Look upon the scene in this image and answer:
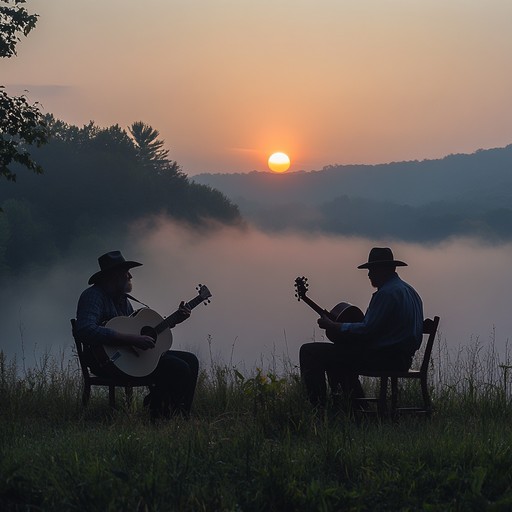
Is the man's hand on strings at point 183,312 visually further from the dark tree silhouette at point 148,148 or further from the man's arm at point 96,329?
the dark tree silhouette at point 148,148

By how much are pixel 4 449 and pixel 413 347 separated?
3.86m

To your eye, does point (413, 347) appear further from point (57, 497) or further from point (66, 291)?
point (66, 291)

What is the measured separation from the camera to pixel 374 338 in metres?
9.33

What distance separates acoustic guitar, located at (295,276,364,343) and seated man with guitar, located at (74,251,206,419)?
1.00 meters

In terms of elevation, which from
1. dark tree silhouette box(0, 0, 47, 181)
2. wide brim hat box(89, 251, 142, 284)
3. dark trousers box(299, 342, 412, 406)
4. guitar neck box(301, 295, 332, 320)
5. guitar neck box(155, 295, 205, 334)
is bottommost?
dark trousers box(299, 342, 412, 406)

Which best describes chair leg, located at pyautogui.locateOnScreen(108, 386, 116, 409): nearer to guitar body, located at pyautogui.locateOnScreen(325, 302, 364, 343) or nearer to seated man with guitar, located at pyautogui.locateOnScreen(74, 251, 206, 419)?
seated man with guitar, located at pyautogui.locateOnScreen(74, 251, 206, 419)

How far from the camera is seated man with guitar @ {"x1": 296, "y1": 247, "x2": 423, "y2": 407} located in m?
9.21

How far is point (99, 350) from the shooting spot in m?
9.53

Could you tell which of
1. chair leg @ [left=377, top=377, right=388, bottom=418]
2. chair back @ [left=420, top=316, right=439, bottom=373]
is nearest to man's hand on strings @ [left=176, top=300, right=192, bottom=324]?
chair leg @ [left=377, top=377, right=388, bottom=418]

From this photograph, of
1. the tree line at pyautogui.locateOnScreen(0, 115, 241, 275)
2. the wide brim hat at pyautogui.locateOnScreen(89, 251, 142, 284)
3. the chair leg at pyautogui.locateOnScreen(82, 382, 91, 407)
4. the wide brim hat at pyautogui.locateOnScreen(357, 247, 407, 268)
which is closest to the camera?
the wide brim hat at pyautogui.locateOnScreen(357, 247, 407, 268)

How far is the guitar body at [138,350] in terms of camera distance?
31.4 ft

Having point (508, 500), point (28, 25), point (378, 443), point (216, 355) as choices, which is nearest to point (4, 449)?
point (378, 443)

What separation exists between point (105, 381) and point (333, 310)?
229 centimetres

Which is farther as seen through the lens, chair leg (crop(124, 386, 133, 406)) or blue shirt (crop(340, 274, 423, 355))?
chair leg (crop(124, 386, 133, 406))
